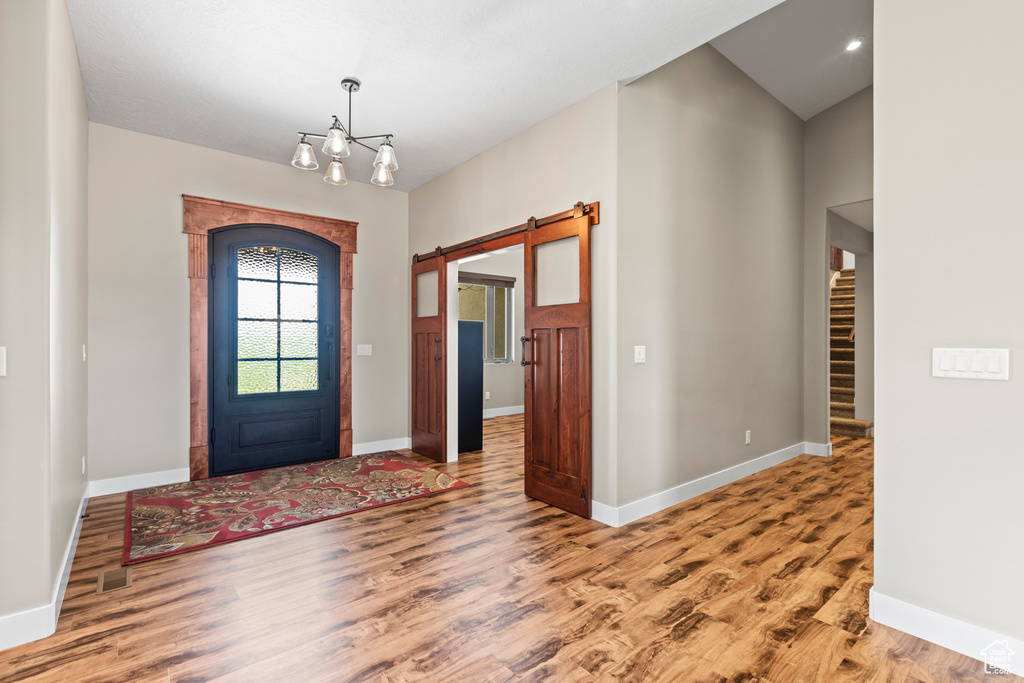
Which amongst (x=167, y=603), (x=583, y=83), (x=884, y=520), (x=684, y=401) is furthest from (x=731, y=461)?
(x=167, y=603)

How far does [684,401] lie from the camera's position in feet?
12.2

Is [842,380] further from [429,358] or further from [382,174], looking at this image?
[382,174]

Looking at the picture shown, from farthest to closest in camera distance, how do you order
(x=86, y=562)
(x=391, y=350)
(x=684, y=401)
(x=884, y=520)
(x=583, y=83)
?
(x=391, y=350) → (x=684, y=401) → (x=583, y=83) → (x=86, y=562) → (x=884, y=520)

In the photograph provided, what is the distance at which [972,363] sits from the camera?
1832 mm

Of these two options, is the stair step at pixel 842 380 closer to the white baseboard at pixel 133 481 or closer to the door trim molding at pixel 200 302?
the door trim molding at pixel 200 302

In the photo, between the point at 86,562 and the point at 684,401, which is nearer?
the point at 86,562

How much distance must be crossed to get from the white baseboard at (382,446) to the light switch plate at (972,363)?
4702 mm

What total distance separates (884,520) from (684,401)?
67.4 inches

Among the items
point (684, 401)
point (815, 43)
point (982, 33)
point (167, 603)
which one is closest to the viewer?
point (982, 33)

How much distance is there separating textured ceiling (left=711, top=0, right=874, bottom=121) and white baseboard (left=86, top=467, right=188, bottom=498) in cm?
578

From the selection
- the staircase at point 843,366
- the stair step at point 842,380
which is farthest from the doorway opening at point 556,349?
the stair step at point 842,380

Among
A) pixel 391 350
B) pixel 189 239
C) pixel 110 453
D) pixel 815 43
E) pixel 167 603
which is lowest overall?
pixel 167 603

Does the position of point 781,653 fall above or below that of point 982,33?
below

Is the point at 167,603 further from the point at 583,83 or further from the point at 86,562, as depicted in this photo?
the point at 583,83
